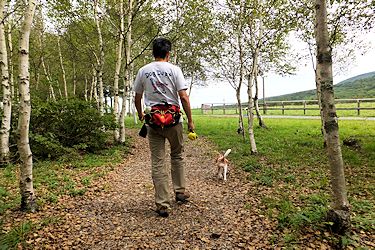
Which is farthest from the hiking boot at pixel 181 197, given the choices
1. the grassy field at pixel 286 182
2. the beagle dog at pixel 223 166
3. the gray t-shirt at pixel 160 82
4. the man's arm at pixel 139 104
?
the beagle dog at pixel 223 166

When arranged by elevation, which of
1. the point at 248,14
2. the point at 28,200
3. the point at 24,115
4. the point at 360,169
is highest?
the point at 248,14

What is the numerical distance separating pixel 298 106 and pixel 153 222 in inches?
1118

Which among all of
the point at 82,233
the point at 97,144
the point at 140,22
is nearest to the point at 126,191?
the point at 82,233

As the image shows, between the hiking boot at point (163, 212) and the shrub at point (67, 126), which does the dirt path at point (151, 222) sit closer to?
the hiking boot at point (163, 212)

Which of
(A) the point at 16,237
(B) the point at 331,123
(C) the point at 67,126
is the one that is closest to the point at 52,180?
(A) the point at 16,237

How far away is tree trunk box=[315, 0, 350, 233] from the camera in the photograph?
10.8 ft

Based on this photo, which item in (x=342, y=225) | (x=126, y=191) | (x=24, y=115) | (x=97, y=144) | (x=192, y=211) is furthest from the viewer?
(x=97, y=144)

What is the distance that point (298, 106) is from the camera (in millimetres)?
29062

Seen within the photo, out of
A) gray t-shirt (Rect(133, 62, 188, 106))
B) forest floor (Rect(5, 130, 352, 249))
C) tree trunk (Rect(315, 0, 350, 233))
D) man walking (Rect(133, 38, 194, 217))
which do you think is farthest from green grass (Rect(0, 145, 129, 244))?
tree trunk (Rect(315, 0, 350, 233))

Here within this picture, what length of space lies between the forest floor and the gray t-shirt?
5.63 ft

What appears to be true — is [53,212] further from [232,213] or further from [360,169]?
[360,169]

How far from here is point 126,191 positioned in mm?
→ 5355

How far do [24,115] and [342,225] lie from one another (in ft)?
14.8

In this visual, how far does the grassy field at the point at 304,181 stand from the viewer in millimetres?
3668
